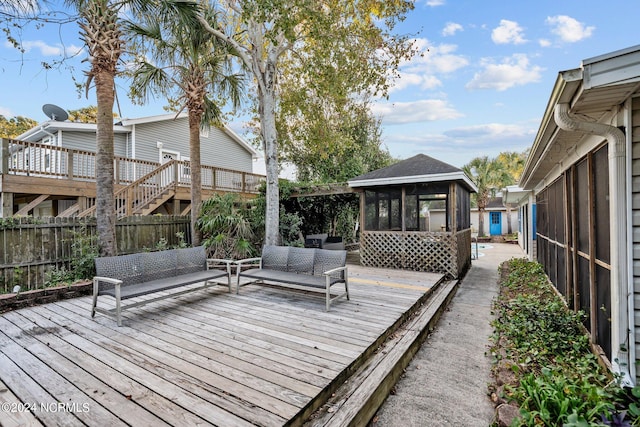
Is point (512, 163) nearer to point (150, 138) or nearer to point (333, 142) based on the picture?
point (333, 142)

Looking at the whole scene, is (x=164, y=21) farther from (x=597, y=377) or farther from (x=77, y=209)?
(x=597, y=377)

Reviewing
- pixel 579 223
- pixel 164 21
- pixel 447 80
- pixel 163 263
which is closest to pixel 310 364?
pixel 163 263

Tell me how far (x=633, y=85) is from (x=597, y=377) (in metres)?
2.38

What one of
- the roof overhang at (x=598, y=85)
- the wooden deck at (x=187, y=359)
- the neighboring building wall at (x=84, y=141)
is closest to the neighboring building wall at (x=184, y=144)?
the neighboring building wall at (x=84, y=141)

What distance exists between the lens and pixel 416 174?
25.1 ft

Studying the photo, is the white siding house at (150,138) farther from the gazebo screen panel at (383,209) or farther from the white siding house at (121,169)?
the gazebo screen panel at (383,209)

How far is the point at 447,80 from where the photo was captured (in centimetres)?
1214

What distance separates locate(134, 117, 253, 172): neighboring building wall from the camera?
12938mm

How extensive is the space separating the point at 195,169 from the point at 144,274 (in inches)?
162

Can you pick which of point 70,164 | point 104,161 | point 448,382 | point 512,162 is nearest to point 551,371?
point 448,382

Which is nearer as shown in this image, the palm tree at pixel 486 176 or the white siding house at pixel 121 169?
the white siding house at pixel 121 169

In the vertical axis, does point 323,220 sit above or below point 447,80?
below

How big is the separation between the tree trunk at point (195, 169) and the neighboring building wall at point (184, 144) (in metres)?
3.35

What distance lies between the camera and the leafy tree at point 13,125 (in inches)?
898
